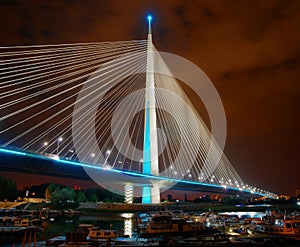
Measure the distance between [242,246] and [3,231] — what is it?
36.0ft

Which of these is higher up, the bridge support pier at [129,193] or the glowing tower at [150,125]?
the glowing tower at [150,125]

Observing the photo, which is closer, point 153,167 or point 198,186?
point 153,167

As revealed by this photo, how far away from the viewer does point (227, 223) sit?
21203mm

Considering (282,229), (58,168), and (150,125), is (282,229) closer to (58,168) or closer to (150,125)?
(58,168)

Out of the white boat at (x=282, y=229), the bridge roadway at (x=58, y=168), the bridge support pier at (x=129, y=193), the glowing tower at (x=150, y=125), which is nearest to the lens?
the white boat at (x=282, y=229)

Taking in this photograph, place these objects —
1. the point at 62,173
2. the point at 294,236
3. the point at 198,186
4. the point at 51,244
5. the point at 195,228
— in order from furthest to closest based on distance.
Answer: the point at 198,186 < the point at 62,173 < the point at 195,228 < the point at 294,236 < the point at 51,244

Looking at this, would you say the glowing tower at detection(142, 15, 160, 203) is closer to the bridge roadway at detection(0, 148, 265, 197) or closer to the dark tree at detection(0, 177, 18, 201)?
the bridge roadway at detection(0, 148, 265, 197)

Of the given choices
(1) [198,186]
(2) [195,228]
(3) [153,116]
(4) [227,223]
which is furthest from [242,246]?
(1) [198,186]

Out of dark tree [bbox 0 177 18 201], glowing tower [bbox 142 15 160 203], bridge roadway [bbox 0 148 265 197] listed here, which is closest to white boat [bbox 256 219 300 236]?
bridge roadway [bbox 0 148 265 197]

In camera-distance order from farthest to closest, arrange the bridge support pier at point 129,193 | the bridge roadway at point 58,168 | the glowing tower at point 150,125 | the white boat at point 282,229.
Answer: the bridge support pier at point 129,193
the glowing tower at point 150,125
the bridge roadway at point 58,168
the white boat at point 282,229

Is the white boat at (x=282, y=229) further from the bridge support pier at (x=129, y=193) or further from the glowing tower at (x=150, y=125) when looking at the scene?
the bridge support pier at (x=129, y=193)

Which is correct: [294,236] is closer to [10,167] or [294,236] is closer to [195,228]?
[195,228]

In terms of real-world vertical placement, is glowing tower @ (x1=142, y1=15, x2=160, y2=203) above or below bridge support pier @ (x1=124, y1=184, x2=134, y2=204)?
above

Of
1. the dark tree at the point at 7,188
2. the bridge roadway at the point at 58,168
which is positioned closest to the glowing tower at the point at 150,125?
the bridge roadway at the point at 58,168
